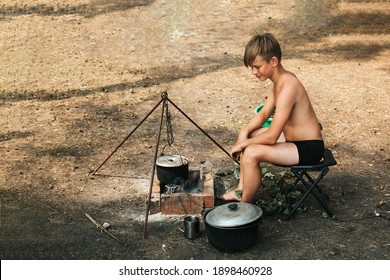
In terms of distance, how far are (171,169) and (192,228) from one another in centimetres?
71

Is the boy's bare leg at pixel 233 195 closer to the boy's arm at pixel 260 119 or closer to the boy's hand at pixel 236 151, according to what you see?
the boy's hand at pixel 236 151

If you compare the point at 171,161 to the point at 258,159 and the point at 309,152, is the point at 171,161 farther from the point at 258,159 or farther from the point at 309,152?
the point at 309,152

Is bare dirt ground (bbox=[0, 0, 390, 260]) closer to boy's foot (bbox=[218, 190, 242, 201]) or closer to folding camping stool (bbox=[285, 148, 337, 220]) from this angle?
folding camping stool (bbox=[285, 148, 337, 220])

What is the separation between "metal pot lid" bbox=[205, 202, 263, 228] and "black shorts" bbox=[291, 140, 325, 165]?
681 millimetres

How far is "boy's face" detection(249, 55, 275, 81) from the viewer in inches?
213

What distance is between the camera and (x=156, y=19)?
13.3 m

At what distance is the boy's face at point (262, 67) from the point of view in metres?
5.40

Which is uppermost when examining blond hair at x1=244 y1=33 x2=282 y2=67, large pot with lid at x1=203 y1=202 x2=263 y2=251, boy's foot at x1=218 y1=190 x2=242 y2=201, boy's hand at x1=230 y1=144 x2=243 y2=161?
blond hair at x1=244 y1=33 x2=282 y2=67

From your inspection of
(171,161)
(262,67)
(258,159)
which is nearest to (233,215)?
(258,159)

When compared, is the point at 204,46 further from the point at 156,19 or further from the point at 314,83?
the point at 314,83

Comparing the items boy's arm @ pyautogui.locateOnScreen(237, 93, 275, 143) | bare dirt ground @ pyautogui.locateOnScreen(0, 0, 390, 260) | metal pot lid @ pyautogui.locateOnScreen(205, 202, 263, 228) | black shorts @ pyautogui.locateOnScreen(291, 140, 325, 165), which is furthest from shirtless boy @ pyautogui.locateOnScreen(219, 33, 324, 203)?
bare dirt ground @ pyautogui.locateOnScreen(0, 0, 390, 260)

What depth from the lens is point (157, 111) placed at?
884 centimetres

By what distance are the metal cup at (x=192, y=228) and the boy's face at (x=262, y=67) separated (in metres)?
1.41
